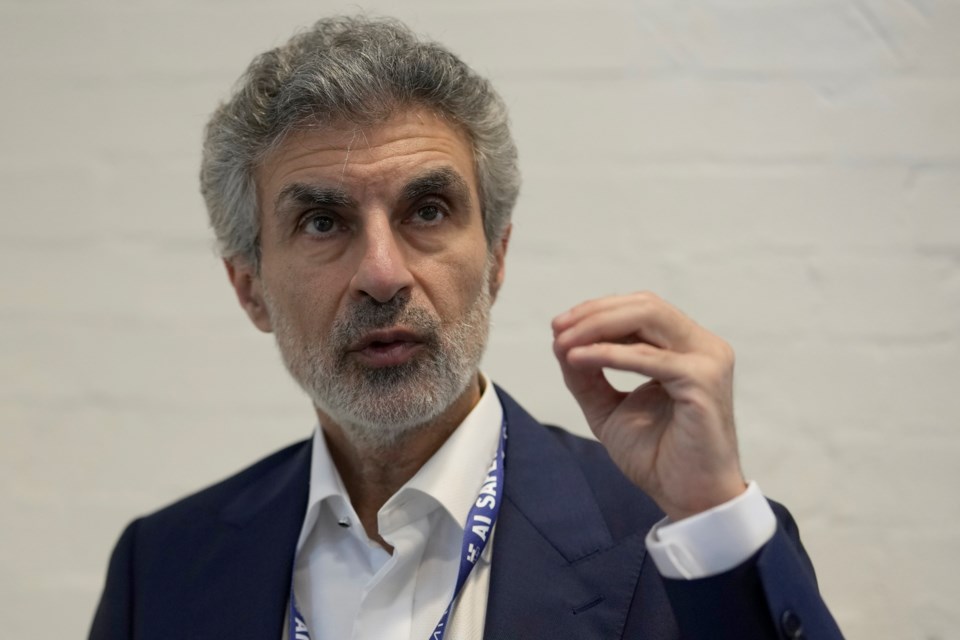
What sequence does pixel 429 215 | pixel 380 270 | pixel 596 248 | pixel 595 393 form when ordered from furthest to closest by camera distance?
pixel 596 248 → pixel 429 215 → pixel 380 270 → pixel 595 393

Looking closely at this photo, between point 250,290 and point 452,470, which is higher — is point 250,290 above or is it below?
above

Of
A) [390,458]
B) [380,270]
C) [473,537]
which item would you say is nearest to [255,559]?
[390,458]

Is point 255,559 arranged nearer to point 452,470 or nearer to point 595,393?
point 452,470

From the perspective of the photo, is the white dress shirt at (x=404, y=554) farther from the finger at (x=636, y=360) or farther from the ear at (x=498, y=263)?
the finger at (x=636, y=360)

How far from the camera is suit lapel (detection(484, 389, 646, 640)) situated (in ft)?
4.12

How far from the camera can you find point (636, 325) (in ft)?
3.52

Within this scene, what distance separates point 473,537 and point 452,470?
0.11 meters

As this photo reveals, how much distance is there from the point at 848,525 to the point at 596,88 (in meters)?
0.85

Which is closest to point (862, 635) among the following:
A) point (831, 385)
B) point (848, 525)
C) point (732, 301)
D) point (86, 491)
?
point (848, 525)

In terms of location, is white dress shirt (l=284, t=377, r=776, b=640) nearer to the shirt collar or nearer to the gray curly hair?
the shirt collar

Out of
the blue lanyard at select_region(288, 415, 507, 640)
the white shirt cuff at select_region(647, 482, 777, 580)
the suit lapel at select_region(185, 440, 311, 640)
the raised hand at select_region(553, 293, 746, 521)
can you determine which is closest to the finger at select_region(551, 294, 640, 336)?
the raised hand at select_region(553, 293, 746, 521)

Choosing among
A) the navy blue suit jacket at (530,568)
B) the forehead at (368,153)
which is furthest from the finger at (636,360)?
the forehead at (368,153)

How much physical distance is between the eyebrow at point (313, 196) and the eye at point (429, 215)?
9cm

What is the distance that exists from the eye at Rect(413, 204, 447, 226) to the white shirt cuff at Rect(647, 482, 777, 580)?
55 cm
